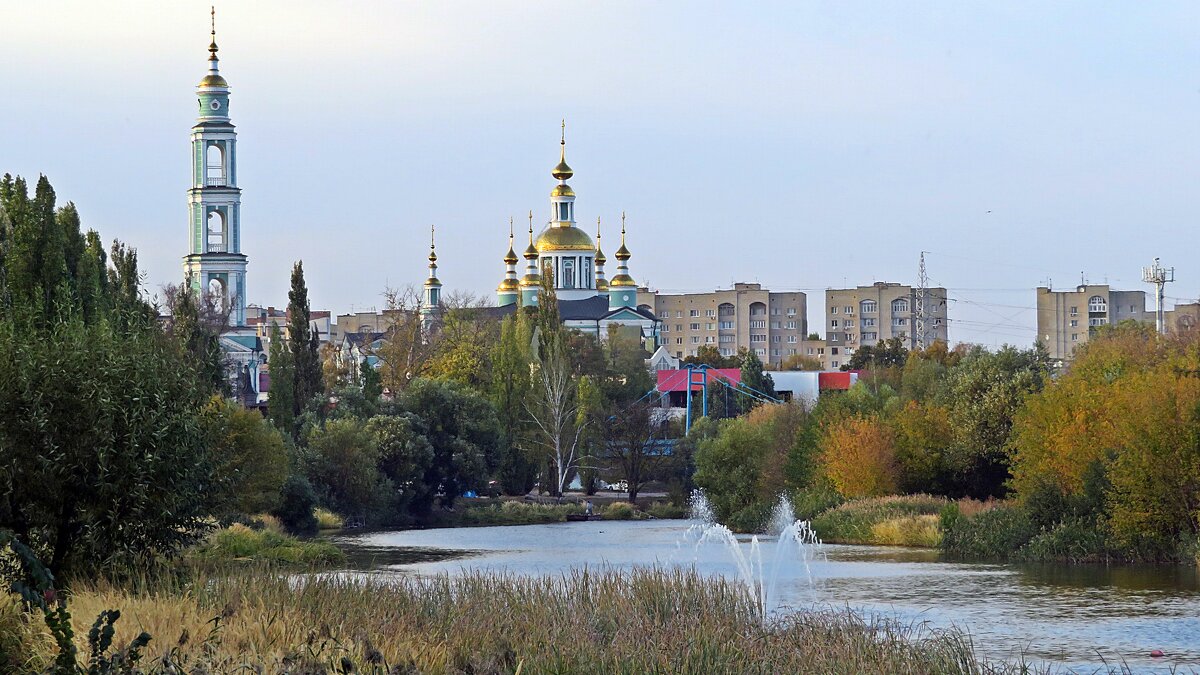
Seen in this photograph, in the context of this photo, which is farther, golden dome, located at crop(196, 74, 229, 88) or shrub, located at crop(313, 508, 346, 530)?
golden dome, located at crop(196, 74, 229, 88)

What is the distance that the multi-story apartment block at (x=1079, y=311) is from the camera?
607 ft

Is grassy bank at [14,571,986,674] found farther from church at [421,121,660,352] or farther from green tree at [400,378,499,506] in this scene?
church at [421,121,660,352]

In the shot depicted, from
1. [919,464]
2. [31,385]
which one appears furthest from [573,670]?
[919,464]

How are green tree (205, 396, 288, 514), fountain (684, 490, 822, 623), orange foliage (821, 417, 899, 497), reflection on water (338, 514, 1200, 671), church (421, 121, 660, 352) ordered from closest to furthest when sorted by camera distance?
reflection on water (338, 514, 1200, 671) → fountain (684, 490, 822, 623) → green tree (205, 396, 288, 514) → orange foliage (821, 417, 899, 497) → church (421, 121, 660, 352)

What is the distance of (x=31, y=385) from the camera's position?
19266 mm

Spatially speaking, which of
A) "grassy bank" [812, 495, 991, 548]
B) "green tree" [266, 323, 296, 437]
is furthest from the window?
"grassy bank" [812, 495, 991, 548]

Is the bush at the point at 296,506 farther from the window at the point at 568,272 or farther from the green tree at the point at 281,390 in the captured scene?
the window at the point at 568,272

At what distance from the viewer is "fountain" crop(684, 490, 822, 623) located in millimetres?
30109

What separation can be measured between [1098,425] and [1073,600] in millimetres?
12380

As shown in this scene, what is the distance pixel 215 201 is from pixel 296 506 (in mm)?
57046

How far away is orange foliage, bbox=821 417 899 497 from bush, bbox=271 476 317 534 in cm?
1617

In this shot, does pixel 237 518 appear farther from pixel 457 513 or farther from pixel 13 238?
pixel 457 513

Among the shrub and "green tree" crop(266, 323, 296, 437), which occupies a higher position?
"green tree" crop(266, 323, 296, 437)

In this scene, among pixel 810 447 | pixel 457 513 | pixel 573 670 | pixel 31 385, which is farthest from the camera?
pixel 457 513
